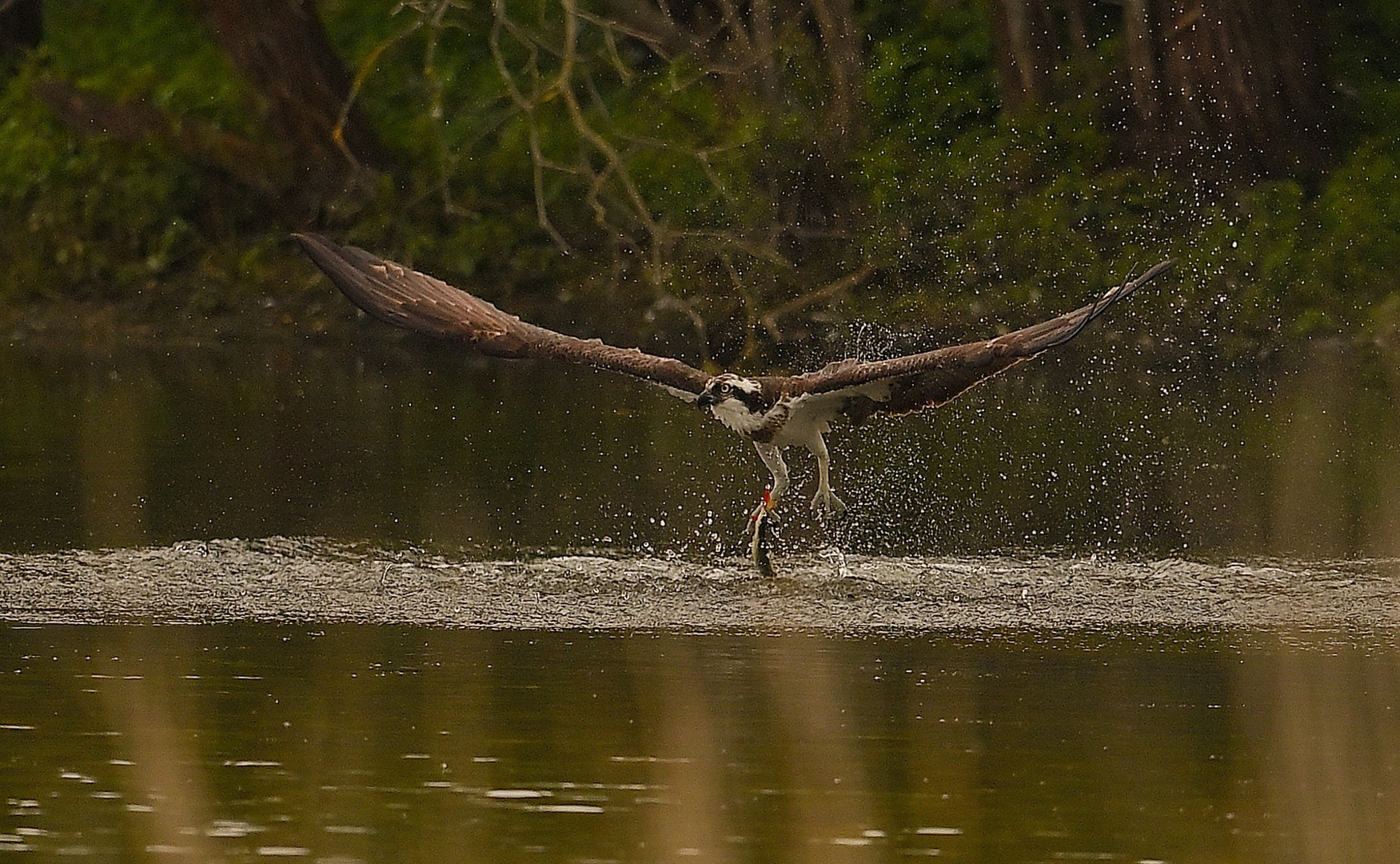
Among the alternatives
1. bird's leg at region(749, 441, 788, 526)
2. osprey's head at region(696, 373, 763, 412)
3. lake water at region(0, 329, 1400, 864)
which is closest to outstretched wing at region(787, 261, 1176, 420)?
osprey's head at region(696, 373, 763, 412)

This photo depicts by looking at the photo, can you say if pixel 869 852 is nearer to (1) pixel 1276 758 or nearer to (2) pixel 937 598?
(1) pixel 1276 758

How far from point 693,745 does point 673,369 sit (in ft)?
10.9

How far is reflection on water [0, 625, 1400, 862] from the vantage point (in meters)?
8.34

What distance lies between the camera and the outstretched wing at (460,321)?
12.4 metres

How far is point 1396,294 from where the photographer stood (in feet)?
76.0

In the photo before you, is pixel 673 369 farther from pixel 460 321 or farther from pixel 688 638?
pixel 688 638

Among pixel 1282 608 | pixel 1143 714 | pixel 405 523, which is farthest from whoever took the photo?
pixel 405 523

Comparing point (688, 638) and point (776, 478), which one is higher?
point (776, 478)

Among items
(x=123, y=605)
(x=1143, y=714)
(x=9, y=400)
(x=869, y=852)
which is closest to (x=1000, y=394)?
(x=9, y=400)

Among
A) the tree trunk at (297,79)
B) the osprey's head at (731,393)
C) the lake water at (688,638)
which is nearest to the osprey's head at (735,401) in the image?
the osprey's head at (731,393)

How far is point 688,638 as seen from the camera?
11.6 m

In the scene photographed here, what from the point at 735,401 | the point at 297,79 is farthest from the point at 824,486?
the point at 297,79

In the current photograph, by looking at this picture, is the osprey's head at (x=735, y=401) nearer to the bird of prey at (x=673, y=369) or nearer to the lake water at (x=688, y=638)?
the bird of prey at (x=673, y=369)

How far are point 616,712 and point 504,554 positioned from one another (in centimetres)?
385
